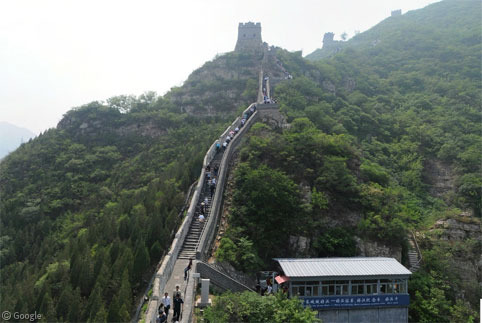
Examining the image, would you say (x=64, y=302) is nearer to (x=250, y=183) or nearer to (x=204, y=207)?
(x=204, y=207)

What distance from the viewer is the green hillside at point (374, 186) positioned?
22.8 meters

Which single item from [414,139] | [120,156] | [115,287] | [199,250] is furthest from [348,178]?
[120,156]

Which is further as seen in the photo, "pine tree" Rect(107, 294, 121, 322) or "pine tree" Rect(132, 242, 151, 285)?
"pine tree" Rect(132, 242, 151, 285)

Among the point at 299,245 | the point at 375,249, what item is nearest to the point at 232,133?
the point at 299,245

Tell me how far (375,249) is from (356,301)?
6.84 meters

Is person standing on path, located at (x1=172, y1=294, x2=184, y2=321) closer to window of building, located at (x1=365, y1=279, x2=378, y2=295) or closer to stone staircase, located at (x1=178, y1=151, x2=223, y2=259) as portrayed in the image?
stone staircase, located at (x1=178, y1=151, x2=223, y2=259)

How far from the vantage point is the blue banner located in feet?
58.9

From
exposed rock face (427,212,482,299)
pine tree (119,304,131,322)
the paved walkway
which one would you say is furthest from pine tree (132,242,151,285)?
exposed rock face (427,212,482,299)

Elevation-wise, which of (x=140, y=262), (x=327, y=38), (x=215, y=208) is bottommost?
(x=140, y=262)

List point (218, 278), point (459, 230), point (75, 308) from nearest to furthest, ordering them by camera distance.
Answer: point (75, 308)
point (218, 278)
point (459, 230)

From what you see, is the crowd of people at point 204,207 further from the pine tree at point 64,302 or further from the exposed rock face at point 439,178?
the exposed rock face at point 439,178

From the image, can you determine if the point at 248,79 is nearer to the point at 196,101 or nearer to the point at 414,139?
the point at 196,101

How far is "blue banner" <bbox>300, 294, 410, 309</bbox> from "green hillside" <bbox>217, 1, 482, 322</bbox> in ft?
10.9

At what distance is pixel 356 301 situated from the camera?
60.1ft
